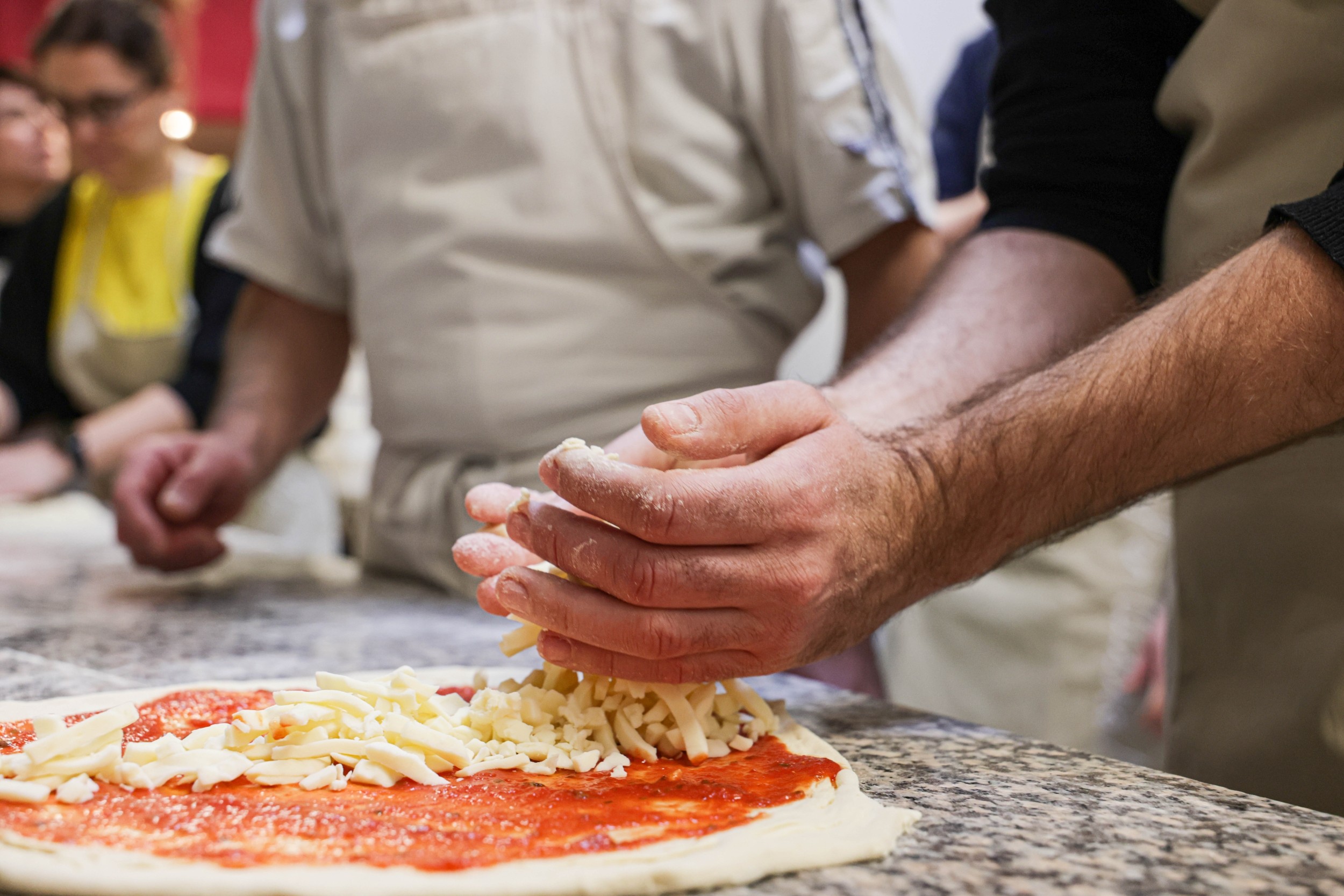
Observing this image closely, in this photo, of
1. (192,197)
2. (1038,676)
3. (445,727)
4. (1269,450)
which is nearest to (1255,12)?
Answer: (1269,450)

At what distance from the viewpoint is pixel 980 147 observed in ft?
6.30

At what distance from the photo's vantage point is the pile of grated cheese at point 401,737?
0.69 m

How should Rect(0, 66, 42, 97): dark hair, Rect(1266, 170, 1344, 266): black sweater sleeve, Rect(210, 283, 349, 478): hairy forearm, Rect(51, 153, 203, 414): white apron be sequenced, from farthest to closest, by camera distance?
Rect(0, 66, 42, 97): dark hair → Rect(51, 153, 203, 414): white apron → Rect(210, 283, 349, 478): hairy forearm → Rect(1266, 170, 1344, 266): black sweater sleeve

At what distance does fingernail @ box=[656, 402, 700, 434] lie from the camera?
27.6 inches

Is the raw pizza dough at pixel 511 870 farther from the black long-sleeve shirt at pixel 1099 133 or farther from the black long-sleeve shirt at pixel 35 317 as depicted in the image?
the black long-sleeve shirt at pixel 35 317

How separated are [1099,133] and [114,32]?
227 cm

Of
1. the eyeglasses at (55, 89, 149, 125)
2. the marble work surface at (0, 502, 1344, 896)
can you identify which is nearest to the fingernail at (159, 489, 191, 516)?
the marble work surface at (0, 502, 1344, 896)

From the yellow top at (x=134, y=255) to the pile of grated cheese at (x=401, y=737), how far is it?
2.03 metres

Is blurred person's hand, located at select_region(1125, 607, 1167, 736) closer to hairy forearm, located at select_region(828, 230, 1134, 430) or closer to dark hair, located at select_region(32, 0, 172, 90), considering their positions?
hairy forearm, located at select_region(828, 230, 1134, 430)

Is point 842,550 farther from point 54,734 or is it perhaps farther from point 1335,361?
point 54,734

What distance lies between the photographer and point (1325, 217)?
0.70 metres

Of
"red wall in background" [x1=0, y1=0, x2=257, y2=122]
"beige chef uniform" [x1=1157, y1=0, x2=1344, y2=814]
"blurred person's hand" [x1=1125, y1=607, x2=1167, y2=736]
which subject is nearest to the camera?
"beige chef uniform" [x1=1157, y1=0, x2=1344, y2=814]

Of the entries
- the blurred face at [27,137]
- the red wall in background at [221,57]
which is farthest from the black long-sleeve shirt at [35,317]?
the red wall in background at [221,57]

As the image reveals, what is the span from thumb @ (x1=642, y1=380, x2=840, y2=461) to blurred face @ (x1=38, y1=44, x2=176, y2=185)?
2300 mm
